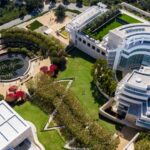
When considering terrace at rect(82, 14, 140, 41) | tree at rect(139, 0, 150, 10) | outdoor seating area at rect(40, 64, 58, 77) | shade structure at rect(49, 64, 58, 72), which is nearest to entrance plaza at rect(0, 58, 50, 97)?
outdoor seating area at rect(40, 64, 58, 77)

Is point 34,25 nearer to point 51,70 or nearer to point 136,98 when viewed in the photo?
point 51,70

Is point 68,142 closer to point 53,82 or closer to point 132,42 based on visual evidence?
point 53,82

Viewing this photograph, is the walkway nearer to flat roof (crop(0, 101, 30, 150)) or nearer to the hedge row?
the hedge row

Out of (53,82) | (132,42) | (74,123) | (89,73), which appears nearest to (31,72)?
(53,82)

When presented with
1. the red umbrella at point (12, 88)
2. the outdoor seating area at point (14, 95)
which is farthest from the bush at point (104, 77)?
the red umbrella at point (12, 88)

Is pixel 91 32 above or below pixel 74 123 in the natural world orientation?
above

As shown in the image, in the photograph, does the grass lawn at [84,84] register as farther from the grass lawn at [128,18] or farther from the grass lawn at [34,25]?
the grass lawn at [128,18]
